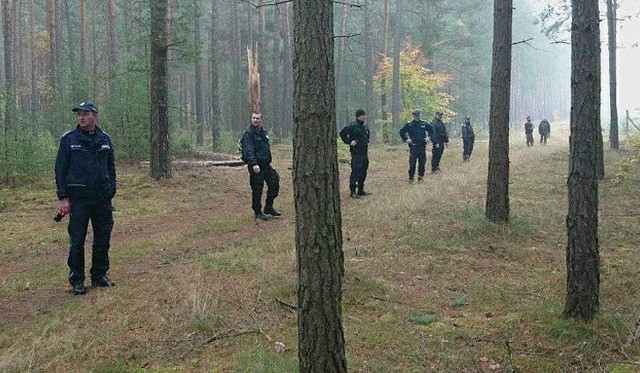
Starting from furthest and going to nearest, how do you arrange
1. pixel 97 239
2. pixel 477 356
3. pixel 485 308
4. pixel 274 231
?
pixel 274 231
pixel 97 239
pixel 485 308
pixel 477 356

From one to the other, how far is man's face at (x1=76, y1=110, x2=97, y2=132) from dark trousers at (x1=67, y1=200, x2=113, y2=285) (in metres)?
0.87

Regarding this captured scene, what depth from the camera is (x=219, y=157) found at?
20.2 meters

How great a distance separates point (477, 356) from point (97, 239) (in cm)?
457

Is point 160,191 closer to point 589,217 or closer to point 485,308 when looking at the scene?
point 485,308

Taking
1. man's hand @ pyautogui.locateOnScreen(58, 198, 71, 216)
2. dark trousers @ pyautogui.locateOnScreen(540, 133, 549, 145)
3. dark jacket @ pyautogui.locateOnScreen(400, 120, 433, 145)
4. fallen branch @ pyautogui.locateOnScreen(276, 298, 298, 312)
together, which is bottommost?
fallen branch @ pyautogui.locateOnScreen(276, 298, 298, 312)

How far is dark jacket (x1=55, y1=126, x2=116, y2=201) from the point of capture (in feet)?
20.0

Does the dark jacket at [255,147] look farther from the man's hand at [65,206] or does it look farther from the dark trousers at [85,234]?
the man's hand at [65,206]

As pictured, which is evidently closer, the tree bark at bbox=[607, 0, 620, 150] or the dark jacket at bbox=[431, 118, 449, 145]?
the dark jacket at bbox=[431, 118, 449, 145]

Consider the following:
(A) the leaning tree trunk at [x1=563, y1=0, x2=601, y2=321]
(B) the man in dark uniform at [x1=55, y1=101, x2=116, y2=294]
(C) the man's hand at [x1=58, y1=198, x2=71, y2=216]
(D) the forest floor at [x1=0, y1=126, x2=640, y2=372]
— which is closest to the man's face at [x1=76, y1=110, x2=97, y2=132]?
(B) the man in dark uniform at [x1=55, y1=101, x2=116, y2=294]

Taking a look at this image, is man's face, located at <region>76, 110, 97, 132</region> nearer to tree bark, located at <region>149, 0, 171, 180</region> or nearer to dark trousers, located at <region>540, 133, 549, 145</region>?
tree bark, located at <region>149, 0, 171, 180</region>

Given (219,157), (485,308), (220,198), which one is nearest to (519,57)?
(219,157)

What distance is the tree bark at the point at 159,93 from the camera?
47.4ft

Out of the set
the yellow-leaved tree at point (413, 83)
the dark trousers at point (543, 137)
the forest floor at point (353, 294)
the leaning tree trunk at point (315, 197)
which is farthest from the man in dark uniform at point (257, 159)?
the dark trousers at point (543, 137)

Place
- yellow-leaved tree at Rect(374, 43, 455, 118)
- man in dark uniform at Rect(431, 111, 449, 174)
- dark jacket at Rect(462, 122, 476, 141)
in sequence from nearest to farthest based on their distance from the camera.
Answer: man in dark uniform at Rect(431, 111, 449, 174)
dark jacket at Rect(462, 122, 476, 141)
yellow-leaved tree at Rect(374, 43, 455, 118)
